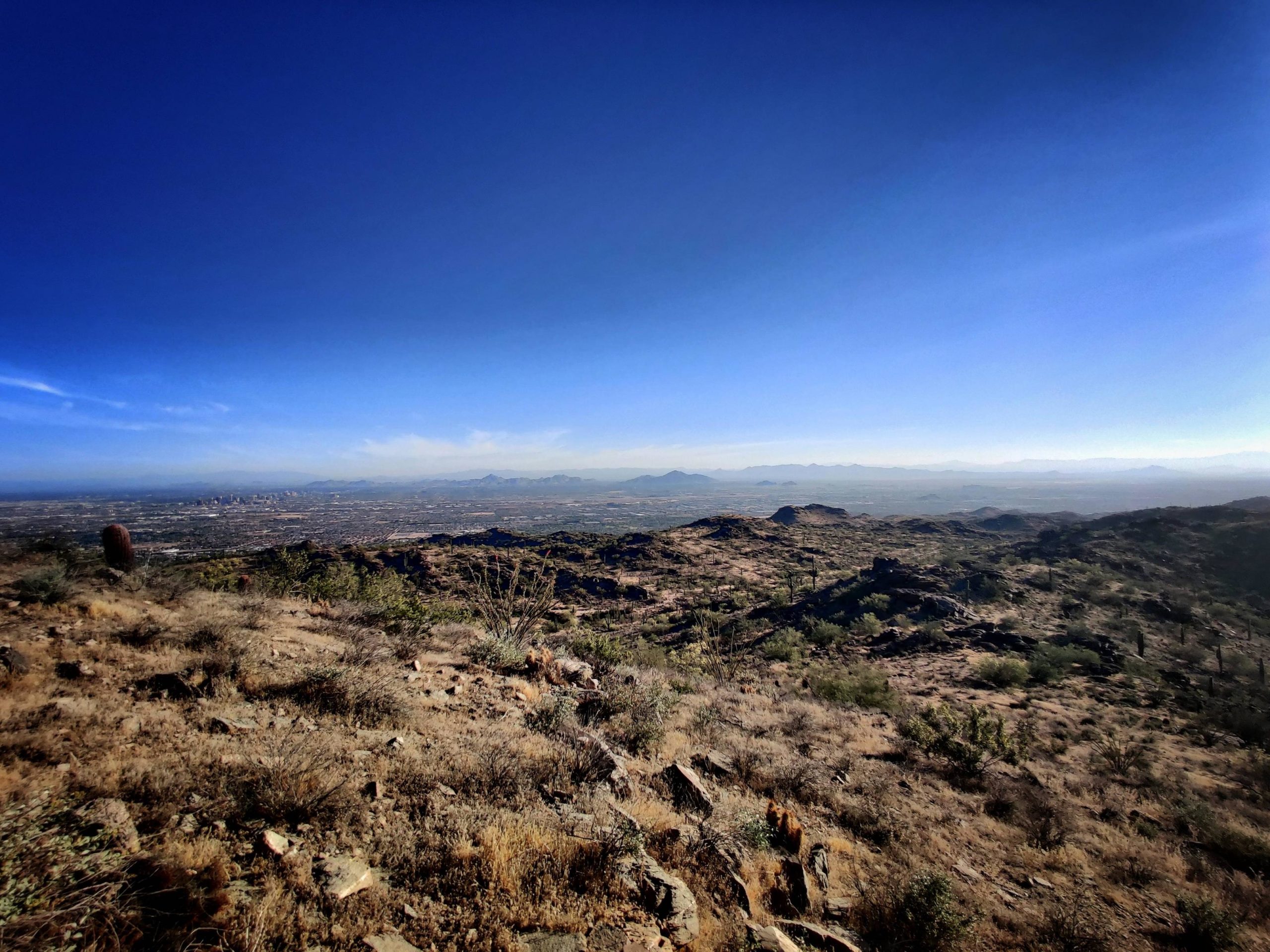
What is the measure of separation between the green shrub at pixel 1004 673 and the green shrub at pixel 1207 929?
56.9ft

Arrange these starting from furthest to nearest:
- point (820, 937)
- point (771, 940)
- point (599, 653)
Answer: point (599, 653) < point (820, 937) < point (771, 940)

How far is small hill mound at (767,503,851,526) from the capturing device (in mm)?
89550

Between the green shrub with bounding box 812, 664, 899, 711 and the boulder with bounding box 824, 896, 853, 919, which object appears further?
the green shrub with bounding box 812, 664, 899, 711

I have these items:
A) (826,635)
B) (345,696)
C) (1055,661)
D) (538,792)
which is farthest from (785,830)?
(826,635)

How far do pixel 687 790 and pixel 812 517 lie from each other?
9550 centimetres

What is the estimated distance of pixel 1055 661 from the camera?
22578mm

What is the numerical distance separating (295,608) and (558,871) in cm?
1335

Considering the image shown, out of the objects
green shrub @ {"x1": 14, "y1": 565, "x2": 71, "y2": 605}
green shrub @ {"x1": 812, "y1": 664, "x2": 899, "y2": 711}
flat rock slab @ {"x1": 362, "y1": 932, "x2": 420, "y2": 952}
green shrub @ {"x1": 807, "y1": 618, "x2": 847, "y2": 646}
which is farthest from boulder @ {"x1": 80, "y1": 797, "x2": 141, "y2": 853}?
green shrub @ {"x1": 807, "y1": 618, "x2": 847, "y2": 646}

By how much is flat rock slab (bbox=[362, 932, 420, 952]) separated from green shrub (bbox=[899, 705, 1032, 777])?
11.9 metres

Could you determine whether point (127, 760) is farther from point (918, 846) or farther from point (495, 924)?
point (918, 846)

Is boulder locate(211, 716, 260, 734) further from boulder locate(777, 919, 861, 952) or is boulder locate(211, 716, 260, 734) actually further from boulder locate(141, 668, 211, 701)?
boulder locate(777, 919, 861, 952)

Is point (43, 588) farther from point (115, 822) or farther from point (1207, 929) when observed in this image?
point (1207, 929)

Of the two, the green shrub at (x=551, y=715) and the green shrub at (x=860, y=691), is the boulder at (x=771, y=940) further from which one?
the green shrub at (x=860, y=691)

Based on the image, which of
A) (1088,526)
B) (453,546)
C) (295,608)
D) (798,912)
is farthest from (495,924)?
(1088,526)
